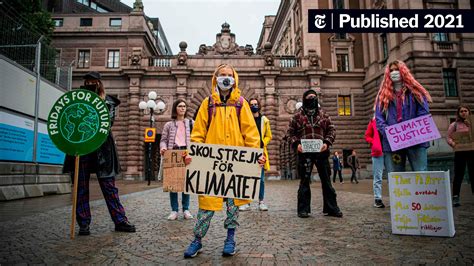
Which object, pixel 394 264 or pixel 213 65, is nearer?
pixel 394 264

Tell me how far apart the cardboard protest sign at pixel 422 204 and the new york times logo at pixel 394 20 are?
7.66 ft

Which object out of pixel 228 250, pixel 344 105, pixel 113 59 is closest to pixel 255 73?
pixel 344 105

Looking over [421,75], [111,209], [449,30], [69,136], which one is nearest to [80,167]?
[69,136]

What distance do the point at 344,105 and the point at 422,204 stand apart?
2505 cm

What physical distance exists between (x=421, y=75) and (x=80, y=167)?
22.0 m

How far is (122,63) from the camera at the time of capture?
93.9 feet

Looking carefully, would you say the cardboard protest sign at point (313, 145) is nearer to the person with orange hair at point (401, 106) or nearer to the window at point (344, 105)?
the person with orange hair at point (401, 106)

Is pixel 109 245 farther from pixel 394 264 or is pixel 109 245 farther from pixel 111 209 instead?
pixel 394 264

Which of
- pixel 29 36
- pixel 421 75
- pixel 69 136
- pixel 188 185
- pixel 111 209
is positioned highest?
pixel 421 75

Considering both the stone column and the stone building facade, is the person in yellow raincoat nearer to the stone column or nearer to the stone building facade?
the stone building facade

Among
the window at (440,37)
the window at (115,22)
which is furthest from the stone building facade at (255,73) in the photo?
the window at (440,37)

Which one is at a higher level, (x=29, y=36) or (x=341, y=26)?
(x=29, y=36)

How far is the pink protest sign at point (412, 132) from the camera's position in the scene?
4301mm

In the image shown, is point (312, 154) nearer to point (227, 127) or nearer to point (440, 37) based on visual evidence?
point (227, 127)
